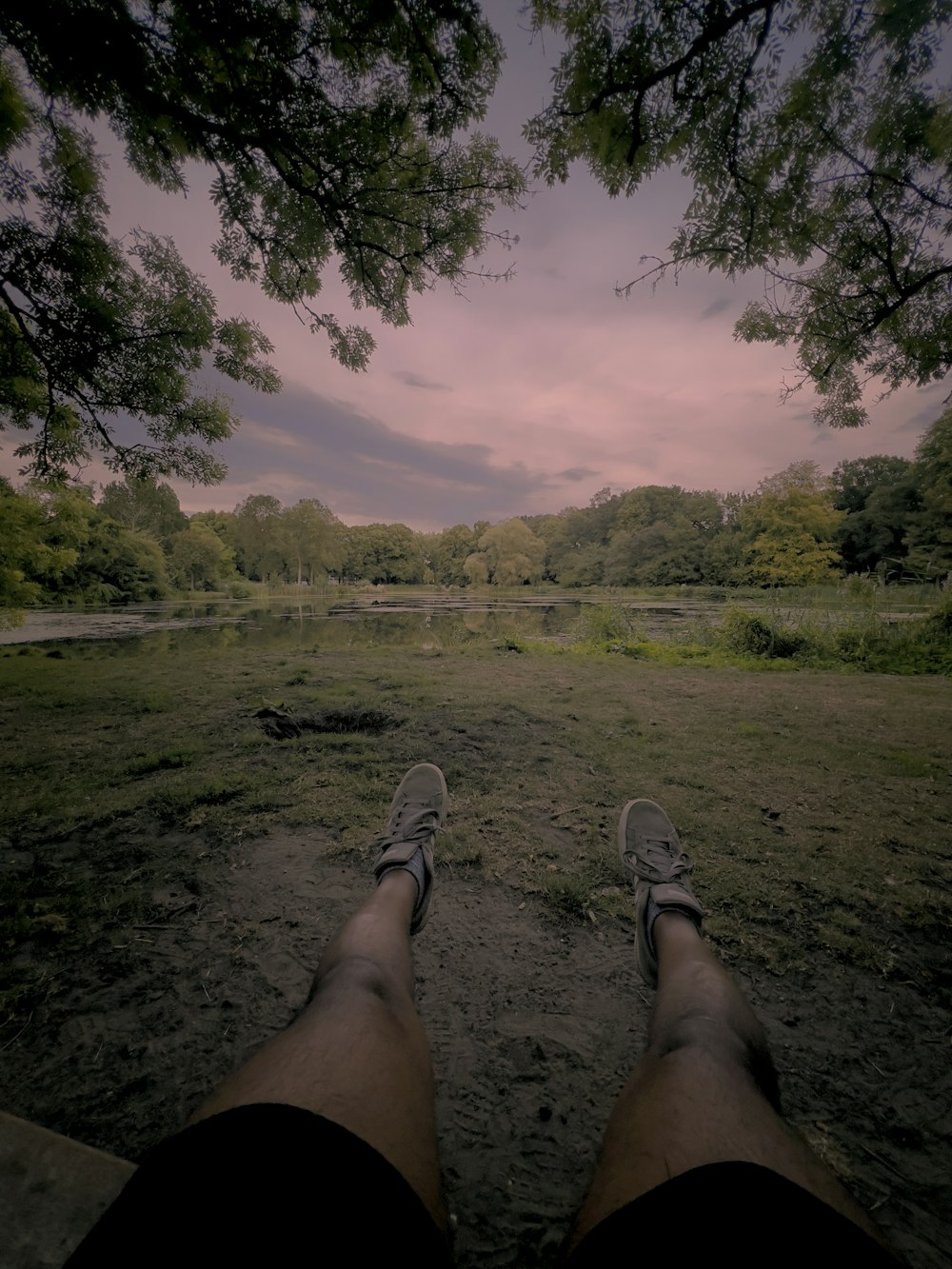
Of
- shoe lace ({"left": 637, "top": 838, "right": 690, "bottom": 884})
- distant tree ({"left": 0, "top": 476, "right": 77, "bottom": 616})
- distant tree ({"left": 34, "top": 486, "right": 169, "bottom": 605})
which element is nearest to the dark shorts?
shoe lace ({"left": 637, "top": 838, "right": 690, "bottom": 884})

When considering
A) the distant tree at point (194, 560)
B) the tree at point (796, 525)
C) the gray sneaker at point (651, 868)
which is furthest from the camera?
the distant tree at point (194, 560)

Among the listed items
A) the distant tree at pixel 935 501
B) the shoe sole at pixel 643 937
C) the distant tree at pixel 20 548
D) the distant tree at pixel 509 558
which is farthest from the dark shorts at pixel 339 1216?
the distant tree at pixel 509 558

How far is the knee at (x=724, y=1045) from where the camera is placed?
3.95 ft

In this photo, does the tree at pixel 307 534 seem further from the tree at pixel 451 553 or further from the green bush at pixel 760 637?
the green bush at pixel 760 637

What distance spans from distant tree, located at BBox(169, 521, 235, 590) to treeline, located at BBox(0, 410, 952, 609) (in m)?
0.13

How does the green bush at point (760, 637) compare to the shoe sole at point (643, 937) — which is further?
the green bush at point (760, 637)

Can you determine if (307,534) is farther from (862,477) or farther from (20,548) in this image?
(862,477)

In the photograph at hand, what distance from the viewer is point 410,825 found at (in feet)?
8.29

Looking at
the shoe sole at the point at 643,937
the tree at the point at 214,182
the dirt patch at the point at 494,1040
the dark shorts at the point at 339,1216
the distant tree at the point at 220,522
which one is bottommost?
the dirt patch at the point at 494,1040

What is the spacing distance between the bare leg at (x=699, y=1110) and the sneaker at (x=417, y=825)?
100 centimetres

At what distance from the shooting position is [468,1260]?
3.39 feet

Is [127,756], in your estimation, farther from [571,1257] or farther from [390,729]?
[571,1257]

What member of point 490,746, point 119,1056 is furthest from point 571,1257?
point 490,746

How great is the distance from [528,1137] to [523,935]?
800 millimetres
